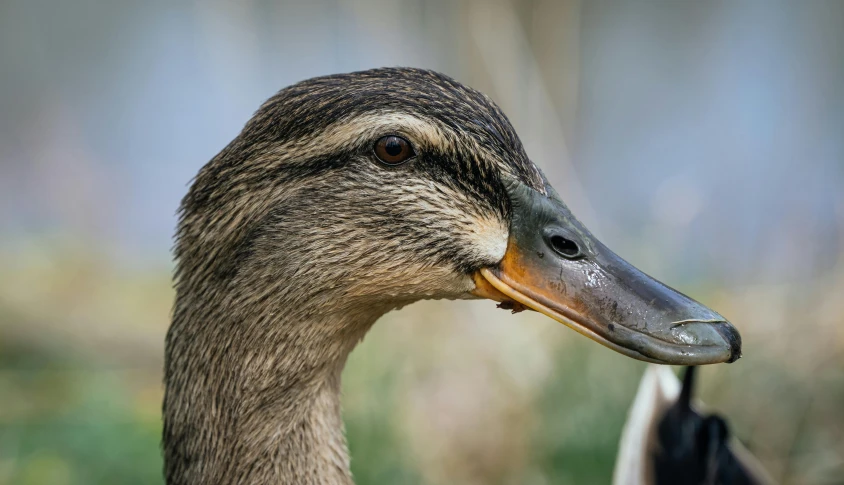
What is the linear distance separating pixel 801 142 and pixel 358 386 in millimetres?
3106

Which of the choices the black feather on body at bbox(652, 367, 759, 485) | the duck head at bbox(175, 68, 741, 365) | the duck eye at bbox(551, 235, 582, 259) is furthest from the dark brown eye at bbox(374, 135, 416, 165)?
the black feather on body at bbox(652, 367, 759, 485)

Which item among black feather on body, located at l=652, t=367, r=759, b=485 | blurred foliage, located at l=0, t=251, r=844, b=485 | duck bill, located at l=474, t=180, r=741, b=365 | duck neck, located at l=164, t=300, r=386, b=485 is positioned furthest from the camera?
blurred foliage, located at l=0, t=251, r=844, b=485

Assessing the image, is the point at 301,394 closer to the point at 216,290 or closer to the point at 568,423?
the point at 216,290

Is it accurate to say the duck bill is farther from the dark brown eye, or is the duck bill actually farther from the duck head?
the dark brown eye

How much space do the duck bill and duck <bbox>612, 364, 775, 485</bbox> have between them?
0.99m

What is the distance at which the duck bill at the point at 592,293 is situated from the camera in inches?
46.9

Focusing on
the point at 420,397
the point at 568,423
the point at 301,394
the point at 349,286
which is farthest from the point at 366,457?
the point at 349,286

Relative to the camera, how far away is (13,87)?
18.9 feet

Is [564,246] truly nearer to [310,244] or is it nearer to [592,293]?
[592,293]

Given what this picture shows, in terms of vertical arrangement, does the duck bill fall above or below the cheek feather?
below

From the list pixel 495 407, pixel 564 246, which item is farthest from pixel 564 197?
pixel 564 246

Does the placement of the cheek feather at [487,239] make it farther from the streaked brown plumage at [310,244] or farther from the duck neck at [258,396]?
the duck neck at [258,396]

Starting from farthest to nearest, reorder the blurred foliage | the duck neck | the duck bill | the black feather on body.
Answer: the blurred foliage, the black feather on body, the duck neck, the duck bill

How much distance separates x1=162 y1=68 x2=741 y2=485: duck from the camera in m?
1.24
